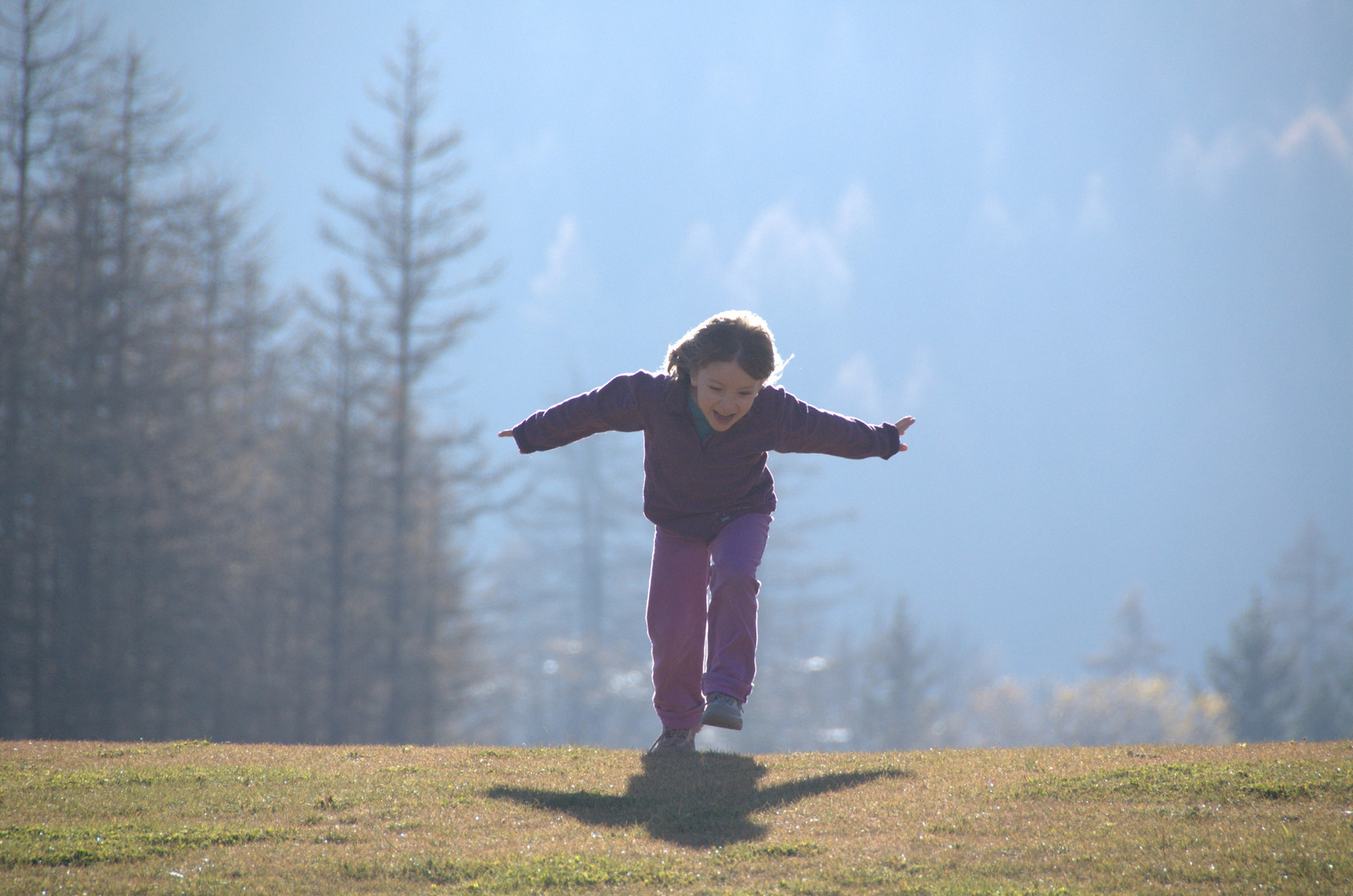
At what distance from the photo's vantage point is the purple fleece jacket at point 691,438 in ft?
18.7

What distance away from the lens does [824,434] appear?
5.87m

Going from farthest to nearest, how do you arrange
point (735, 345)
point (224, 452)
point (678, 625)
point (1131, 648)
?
point (1131, 648)
point (224, 452)
point (678, 625)
point (735, 345)

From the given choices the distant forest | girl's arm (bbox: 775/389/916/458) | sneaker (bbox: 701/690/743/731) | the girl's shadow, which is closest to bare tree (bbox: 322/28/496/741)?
the distant forest

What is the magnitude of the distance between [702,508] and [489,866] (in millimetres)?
2576

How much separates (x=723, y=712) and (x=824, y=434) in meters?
1.60

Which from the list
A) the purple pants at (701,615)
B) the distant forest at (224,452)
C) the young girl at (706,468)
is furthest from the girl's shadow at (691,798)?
the distant forest at (224,452)

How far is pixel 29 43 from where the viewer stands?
2197 cm

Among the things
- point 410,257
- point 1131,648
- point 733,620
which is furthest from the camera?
point 1131,648

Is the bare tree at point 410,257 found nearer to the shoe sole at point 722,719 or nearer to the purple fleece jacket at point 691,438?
the purple fleece jacket at point 691,438

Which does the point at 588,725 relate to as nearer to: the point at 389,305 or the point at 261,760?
the point at 389,305

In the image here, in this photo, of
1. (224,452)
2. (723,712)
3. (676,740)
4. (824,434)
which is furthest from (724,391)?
(224,452)

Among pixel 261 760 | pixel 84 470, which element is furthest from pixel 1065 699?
pixel 261 760

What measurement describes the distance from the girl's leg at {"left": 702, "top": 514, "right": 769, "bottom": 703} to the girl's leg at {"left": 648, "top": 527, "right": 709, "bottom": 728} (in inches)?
8.7

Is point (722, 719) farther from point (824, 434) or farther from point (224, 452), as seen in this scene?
point (224, 452)
